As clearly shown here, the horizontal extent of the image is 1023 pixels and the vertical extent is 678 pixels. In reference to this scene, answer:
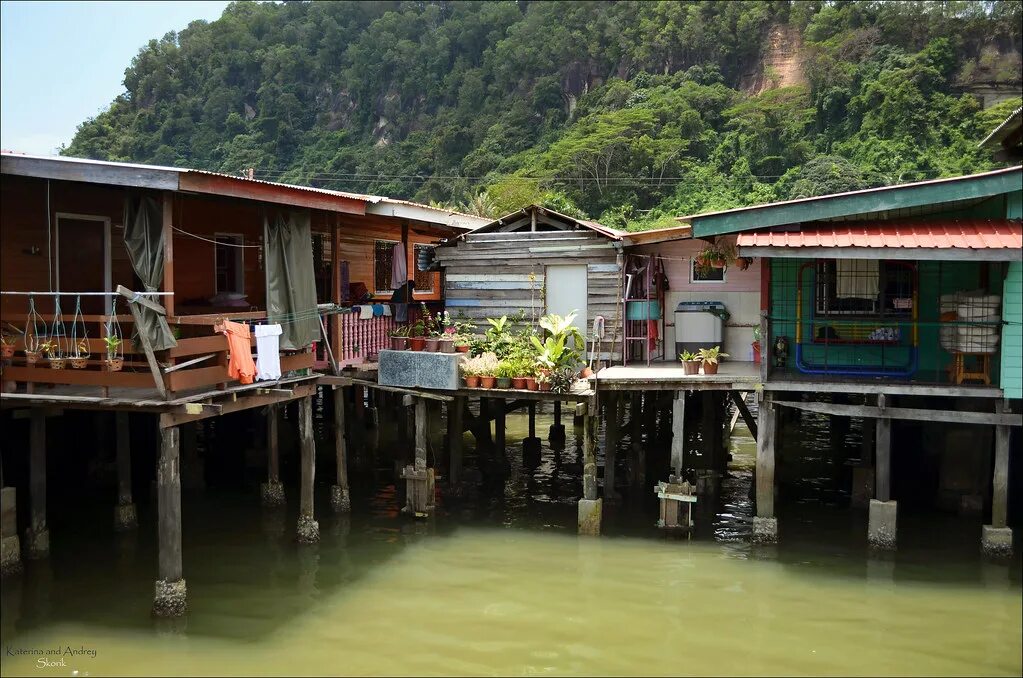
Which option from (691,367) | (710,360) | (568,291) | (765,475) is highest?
(568,291)

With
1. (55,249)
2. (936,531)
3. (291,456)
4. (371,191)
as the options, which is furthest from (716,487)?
(371,191)

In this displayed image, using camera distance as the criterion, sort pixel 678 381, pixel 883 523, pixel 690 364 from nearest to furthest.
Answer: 1. pixel 883 523
2. pixel 678 381
3. pixel 690 364

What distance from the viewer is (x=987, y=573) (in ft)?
44.7

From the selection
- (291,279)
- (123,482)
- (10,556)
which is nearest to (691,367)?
(291,279)

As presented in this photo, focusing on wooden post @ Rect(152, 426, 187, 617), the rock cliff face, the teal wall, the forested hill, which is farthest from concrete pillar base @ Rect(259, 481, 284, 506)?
the rock cliff face

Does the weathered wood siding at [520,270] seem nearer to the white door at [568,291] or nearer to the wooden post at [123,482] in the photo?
the white door at [568,291]

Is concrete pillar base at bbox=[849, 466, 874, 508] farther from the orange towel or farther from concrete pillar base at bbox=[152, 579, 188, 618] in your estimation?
concrete pillar base at bbox=[152, 579, 188, 618]

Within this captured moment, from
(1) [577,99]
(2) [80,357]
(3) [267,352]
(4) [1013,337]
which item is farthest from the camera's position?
(1) [577,99]

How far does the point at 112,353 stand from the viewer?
477 inches

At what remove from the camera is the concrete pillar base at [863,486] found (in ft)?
55.5

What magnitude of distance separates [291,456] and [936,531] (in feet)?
43.4

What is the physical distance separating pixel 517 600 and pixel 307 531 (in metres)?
4.08

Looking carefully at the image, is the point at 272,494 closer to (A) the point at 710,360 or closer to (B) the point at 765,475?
(A) the point at 710,360

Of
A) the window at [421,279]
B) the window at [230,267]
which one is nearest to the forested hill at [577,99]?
the window at [421,279]
